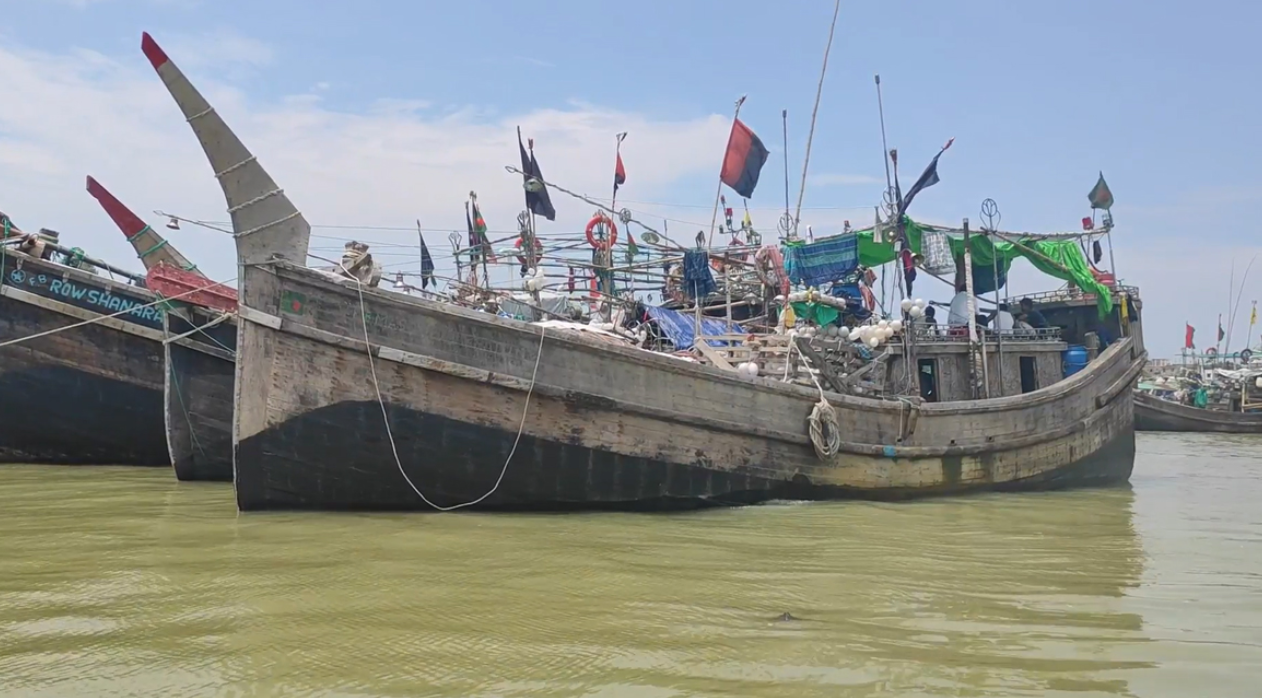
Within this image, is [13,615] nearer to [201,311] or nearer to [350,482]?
[350,482]

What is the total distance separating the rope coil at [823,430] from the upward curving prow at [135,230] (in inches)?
324

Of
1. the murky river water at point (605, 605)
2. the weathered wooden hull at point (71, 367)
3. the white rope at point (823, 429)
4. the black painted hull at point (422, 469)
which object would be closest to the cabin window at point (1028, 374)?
the murky river water at point (605, 605)

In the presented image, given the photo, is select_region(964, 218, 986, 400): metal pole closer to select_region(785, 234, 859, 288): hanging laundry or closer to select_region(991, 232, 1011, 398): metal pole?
select_region(991, 232, 1011, 398): metal pole

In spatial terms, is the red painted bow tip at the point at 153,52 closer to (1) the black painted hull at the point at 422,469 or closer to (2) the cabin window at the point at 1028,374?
(1) the black painted hull at the point at 422,469

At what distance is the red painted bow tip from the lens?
24.4 feet

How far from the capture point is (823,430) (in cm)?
960

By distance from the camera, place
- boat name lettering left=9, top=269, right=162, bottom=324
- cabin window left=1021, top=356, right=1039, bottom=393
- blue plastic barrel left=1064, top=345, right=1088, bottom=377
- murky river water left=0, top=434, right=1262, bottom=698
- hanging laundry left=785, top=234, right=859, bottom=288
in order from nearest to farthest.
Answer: murky river water left=0, top=434, right=1262, bottom=698 → boat name lettering left=9, top=269, right=162, bottom=324 → cabin window left=1021, top=356, right=1039, bottom=393 → hanging laundry left=785, top=234, right=859, bottom=288 → blue plastic barrel left=1064, top=345, right=1088, bottom=377

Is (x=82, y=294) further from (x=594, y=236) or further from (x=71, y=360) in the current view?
(x=594, y=236)

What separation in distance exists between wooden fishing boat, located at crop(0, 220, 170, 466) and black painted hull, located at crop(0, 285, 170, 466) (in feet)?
0.04

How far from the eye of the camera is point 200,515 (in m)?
7.74

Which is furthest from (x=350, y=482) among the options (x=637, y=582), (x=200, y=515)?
(x=637, y=582)

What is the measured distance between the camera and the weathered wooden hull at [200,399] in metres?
10.6

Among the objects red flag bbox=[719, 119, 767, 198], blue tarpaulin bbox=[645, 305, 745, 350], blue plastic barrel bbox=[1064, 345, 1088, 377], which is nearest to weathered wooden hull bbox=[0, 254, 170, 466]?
blue tarpaulin bbox=[645, 305, 745, 350]

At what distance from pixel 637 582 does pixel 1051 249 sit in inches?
439
